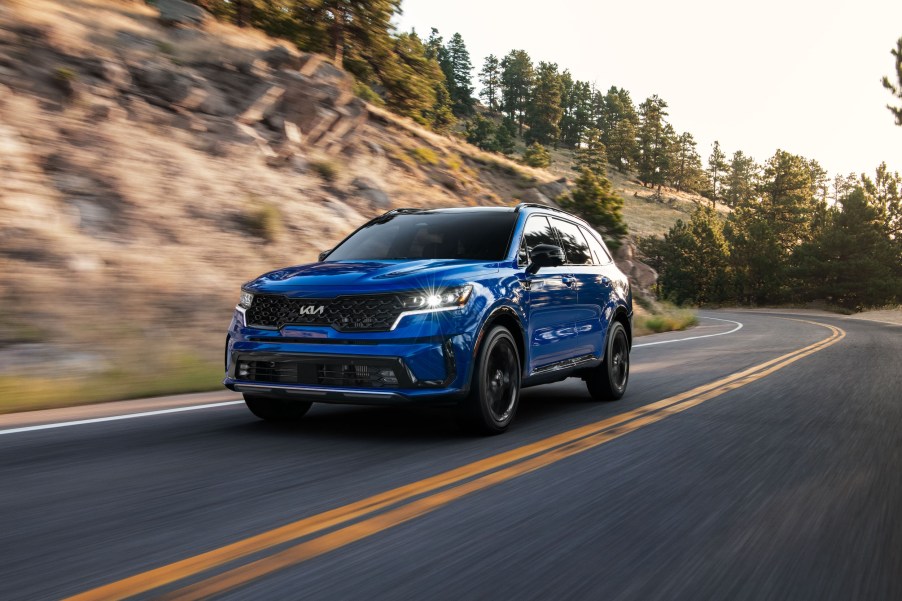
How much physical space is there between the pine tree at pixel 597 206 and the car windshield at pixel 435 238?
40411 mm

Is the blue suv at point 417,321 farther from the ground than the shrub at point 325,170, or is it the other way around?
the shrub at point 325,170

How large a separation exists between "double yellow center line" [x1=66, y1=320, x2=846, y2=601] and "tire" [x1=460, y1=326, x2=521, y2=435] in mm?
383

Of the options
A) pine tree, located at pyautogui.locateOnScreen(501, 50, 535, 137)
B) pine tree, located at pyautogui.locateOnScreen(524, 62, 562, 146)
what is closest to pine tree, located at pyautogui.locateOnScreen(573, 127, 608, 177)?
pine tree, located at pyautogui.locateOnScreen(524, 62, 562, 146)

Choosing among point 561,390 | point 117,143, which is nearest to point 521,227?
point 561,390

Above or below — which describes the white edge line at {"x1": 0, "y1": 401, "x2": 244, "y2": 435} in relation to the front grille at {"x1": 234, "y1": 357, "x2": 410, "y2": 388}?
below

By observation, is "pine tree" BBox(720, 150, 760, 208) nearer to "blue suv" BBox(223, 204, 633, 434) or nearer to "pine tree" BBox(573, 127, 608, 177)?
"pine tree" BBox(573, 127, 608, 177)

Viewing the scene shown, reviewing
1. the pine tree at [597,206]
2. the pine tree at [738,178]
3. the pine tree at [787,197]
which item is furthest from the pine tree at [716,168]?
the pine tree at [597,206]

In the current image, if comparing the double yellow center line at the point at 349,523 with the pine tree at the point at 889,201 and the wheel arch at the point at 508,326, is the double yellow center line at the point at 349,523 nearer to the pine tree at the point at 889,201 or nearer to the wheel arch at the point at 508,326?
the wheel arch at the point at 508,326

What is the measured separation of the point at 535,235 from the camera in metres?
7.67

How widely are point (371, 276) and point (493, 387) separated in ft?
4.28

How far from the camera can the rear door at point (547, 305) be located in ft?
23.1

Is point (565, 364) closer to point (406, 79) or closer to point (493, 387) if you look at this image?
point (493, 387)

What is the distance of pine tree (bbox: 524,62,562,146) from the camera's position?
142 metres

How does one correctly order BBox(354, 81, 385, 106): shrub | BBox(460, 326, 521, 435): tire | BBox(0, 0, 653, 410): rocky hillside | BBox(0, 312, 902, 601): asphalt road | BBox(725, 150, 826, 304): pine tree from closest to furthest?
BBox(0, 312, 902, 601): asphalt road → BBox(460, 326, 521, 435): tire → BBox(0, 0, 653, 410): rocky hillside → BBox(354, 81, 385, 106): shrub → BBox(725, 150, 826, 304): pine tree
